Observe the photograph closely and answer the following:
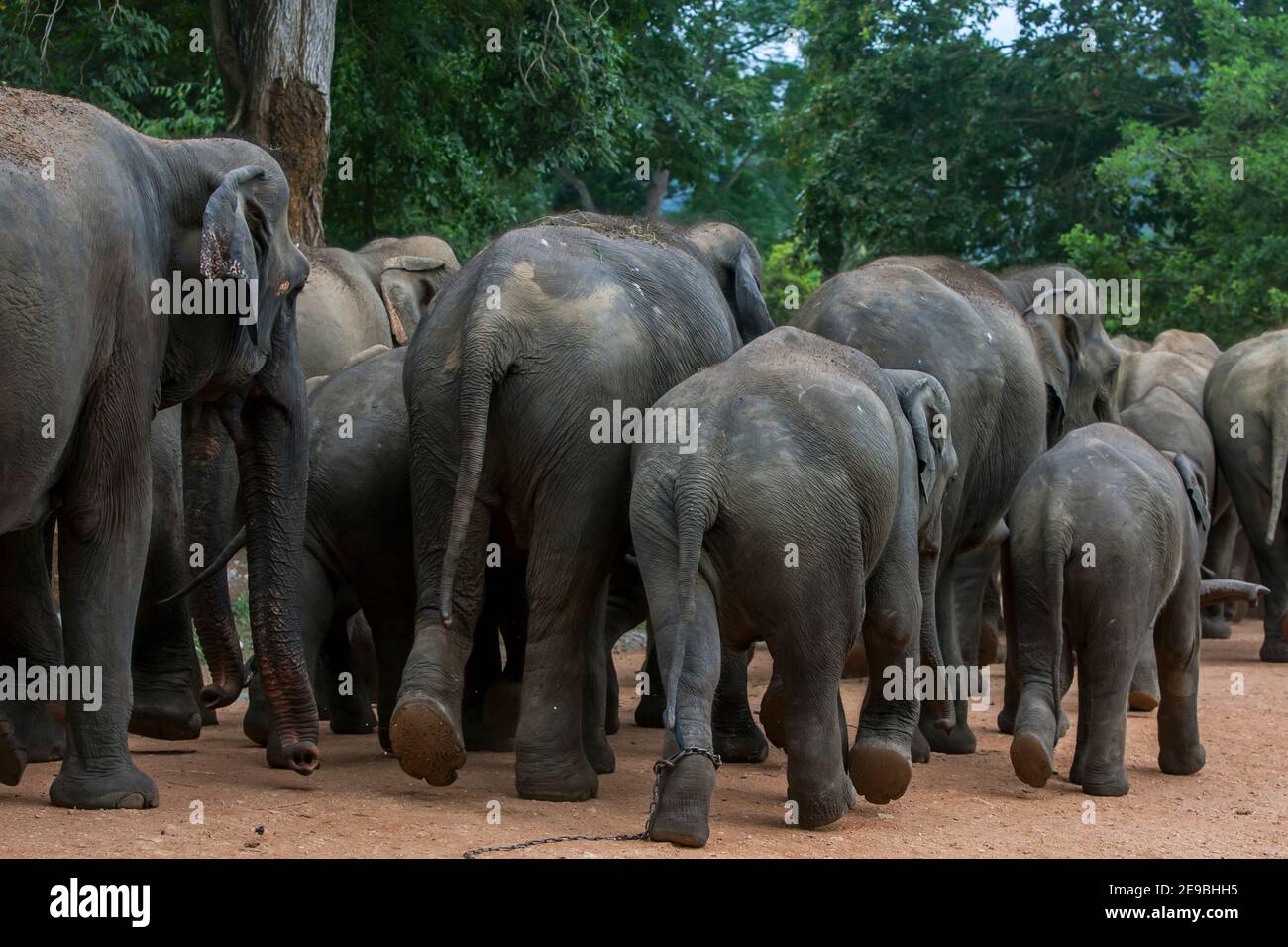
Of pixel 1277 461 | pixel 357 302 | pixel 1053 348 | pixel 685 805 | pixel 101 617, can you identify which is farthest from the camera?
pixel 1277 461

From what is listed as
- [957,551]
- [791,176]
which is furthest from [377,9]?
[791,176]

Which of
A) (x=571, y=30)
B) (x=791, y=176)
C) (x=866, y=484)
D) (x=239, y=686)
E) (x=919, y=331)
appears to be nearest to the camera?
(x=866, y=484)

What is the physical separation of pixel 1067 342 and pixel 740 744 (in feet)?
11.6

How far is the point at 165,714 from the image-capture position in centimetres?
757

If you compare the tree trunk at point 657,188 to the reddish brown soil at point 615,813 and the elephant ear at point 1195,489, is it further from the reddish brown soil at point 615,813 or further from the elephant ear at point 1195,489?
the reddish brown soil at point 615,813

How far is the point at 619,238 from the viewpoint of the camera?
703cm

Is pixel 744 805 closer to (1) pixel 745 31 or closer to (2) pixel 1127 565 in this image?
(2) pixel 1127 565

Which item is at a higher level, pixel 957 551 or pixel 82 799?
pixel 957 551

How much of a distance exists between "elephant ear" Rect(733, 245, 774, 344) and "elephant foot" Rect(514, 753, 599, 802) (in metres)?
2.36

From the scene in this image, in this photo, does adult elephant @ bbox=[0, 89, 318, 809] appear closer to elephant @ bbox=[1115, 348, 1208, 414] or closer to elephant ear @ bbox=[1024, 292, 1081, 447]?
elephant ear @ bbox=[1024, 292, 1081, 447]

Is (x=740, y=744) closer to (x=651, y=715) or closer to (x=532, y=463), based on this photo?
(x=651, y=715)

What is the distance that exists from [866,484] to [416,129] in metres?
11.4

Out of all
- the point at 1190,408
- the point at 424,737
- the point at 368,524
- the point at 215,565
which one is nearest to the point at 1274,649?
the point at 1190,408

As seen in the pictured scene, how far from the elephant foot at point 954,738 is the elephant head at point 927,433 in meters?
1.51
